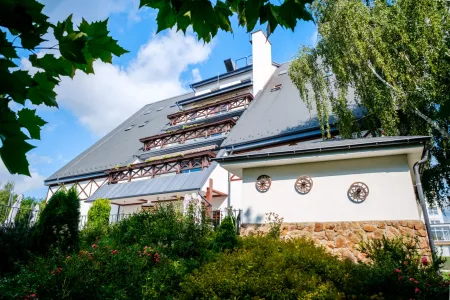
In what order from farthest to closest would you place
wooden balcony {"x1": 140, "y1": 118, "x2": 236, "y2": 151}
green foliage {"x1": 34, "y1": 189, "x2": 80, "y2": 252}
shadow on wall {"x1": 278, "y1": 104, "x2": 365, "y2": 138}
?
wooden balcony {"x1": 140, "y1": 118, "x2": 236, "y2": 151}
shadow on wall {"x1": 278, "y1": 104, "x2": 365, "y2": 138}
green foliage {"x1": 34, "y1": 189, "x2": 80, "y2": 252}

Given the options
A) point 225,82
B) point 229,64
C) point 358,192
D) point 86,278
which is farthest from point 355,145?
point 229,64

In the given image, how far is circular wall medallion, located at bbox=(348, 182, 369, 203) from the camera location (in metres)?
7.84

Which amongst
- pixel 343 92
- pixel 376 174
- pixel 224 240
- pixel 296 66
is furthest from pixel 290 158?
pixel 296 66

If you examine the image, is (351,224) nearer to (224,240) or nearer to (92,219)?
(224,240)

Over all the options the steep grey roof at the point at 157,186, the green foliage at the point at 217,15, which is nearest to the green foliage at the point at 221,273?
the green foliage at the point at 217,15

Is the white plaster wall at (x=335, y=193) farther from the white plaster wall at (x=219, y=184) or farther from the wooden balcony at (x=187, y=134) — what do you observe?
the wooden balcony at (x=187, y=134)

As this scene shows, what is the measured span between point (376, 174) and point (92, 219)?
11605 mm

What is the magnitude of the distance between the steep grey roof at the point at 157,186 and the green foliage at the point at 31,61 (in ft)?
37.9

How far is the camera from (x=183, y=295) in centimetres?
551

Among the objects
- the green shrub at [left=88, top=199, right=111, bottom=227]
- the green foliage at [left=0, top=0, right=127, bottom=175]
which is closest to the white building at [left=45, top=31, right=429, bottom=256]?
the green foliage at [left=0, top=0, right=127, bottom=175]

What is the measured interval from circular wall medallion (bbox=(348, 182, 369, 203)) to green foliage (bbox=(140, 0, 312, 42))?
7.22 metres

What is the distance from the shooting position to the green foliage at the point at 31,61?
945mm

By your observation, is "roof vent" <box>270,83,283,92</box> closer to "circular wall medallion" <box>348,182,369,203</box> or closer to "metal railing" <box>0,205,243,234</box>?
"metal railing" <box>0,205,243,234</box>

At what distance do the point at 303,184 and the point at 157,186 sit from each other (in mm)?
7804
